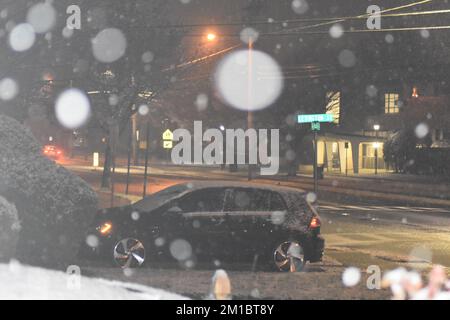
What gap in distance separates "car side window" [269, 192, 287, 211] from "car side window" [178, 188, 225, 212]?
841 mm

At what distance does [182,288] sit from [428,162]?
39.5m

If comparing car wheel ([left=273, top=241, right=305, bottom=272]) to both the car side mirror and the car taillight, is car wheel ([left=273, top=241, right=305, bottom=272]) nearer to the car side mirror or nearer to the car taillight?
the car taillight

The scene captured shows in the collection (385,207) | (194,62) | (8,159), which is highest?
(194,62)

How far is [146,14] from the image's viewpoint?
80.1 feet

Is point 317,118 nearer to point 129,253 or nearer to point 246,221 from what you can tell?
point 246,221

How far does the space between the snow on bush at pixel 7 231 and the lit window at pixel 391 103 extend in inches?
1968

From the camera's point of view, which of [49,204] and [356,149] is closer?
[49,204]

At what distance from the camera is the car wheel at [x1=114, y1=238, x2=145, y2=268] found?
9266 mm

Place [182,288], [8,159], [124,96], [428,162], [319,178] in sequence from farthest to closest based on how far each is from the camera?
[428,162] < [319,178] < [124,96] < [8,159] < [182,288]

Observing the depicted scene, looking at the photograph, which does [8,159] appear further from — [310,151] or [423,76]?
[310,151]

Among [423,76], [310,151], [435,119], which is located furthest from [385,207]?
[310,151]

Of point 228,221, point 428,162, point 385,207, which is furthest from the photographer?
point 428,162

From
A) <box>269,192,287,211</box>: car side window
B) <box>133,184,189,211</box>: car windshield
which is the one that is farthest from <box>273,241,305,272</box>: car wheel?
<box>133,184,189,211</box>: car windshield

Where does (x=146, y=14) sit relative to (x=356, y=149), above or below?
above
